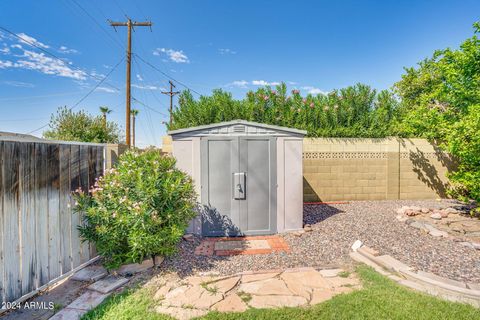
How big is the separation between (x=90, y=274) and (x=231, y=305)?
2204 millimetres

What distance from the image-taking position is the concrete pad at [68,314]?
7.86 ft

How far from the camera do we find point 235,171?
493 centimetres

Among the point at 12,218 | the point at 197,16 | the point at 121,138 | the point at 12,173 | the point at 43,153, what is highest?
the point at 197,16

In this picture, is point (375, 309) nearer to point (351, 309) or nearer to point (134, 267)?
point (351, 309)

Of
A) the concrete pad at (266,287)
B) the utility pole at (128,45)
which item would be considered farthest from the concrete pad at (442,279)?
the utility pole at (128,45)

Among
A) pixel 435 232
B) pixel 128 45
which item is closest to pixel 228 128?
pixel 435 232

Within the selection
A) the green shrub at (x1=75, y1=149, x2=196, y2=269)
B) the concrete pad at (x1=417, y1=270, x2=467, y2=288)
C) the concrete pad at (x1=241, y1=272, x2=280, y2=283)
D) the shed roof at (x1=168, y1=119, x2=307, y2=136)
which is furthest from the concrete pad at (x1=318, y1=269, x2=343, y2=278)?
the shed roof at (x1=168, y1=119, x2=307, y2=136)

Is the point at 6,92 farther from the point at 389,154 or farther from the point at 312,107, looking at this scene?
the point at 389,154

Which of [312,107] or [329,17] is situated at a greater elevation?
[329,17]

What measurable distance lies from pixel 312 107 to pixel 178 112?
5.05 meters

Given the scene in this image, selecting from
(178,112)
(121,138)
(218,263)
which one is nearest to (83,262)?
(218,263)

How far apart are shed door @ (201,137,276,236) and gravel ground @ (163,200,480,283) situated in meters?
0.64

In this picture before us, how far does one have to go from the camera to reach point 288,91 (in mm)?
8781

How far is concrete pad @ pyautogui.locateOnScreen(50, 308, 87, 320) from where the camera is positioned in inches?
94.3
